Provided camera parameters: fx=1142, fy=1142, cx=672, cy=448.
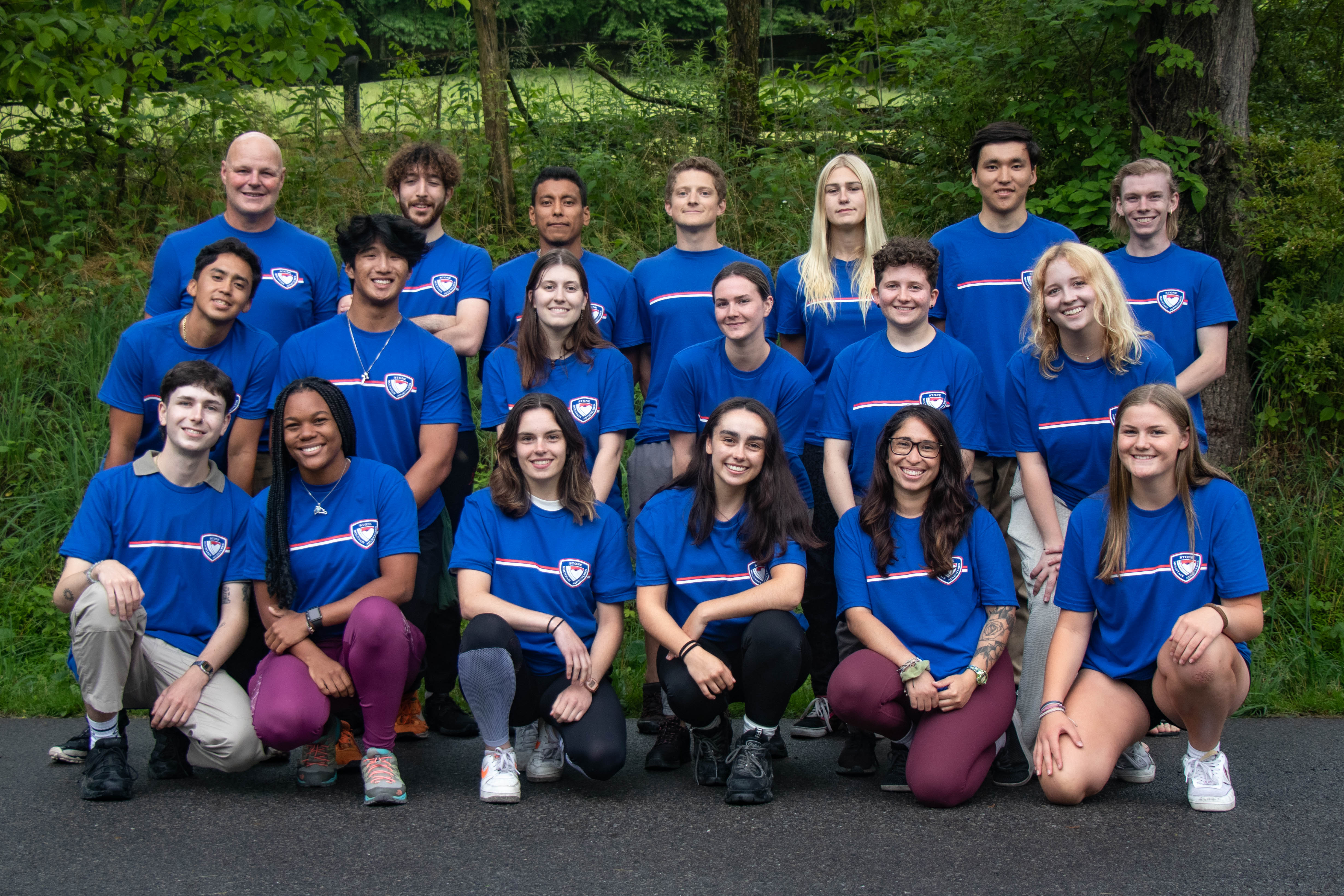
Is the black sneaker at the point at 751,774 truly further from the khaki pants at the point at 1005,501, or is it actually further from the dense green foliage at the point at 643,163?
the dense green foliage at the point at 643,163

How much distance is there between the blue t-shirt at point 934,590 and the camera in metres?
4.09

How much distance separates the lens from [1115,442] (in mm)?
3967

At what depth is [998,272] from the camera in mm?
4910

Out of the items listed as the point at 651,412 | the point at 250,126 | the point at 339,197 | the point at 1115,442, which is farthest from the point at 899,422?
the point at 250,126

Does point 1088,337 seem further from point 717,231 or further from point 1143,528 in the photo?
point 717,231

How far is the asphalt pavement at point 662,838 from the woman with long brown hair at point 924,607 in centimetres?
26

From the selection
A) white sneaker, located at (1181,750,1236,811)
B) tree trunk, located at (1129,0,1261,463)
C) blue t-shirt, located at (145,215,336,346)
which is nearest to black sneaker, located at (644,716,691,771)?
white sneaker, located at (1181,750,1236,811)

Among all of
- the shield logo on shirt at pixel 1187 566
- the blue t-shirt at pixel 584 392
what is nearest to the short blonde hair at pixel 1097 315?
the shield logo on shirt at pixel 1187 566

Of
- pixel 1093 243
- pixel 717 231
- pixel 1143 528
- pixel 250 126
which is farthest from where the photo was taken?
pixel 250 126

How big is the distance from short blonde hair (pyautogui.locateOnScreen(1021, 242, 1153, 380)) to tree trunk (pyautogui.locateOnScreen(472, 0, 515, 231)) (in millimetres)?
5582

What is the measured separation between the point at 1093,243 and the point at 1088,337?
2.61 meters

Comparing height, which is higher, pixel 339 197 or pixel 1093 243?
pixel 339 197

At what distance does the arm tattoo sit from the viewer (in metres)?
4.02

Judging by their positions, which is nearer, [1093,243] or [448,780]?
[448,780]
